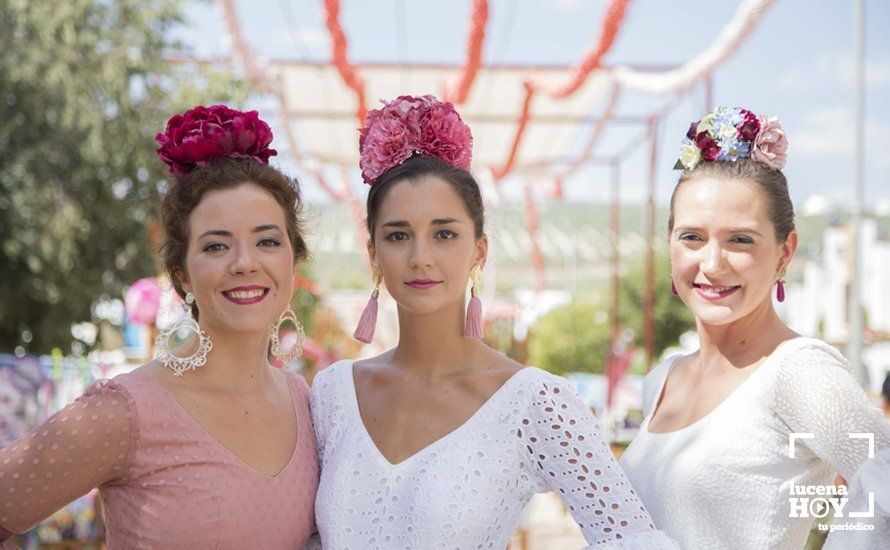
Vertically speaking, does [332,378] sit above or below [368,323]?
below

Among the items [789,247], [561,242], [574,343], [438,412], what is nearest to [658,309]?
[574,343]

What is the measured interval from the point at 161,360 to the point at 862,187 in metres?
10.9

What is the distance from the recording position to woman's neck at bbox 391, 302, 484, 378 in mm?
2447

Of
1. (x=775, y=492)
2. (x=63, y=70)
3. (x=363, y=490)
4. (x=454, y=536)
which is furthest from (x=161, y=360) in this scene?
(x=63, y=70)

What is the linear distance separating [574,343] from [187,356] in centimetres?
3414

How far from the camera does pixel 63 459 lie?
2.06 metres

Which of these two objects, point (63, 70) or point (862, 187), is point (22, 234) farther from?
point (862, 187)

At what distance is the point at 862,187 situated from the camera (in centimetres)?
1158

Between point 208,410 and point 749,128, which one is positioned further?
point 749,128

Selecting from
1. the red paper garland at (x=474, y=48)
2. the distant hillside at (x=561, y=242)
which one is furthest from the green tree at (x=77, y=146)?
the distant hillside at (x=561, y=242)

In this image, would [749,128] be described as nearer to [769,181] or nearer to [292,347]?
[769,181]

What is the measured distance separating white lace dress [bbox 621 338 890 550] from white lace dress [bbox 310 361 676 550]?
10.8 inches

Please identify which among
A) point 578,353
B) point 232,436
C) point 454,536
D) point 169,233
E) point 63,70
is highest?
point 63,70

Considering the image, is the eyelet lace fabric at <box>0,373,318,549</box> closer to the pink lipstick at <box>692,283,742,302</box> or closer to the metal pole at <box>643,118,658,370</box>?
the pink lipstick at <box>692,283,742,302</box>
